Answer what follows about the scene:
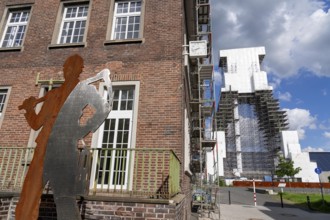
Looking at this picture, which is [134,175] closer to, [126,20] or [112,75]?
[112,75]

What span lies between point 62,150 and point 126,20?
6.40m

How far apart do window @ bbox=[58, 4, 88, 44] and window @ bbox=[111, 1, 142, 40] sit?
4.13 ft

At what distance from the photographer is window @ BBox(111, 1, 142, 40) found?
9094 millimetres

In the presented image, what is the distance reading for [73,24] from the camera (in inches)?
384

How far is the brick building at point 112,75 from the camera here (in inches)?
282

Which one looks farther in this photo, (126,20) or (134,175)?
(126,20)

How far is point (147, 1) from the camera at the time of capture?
9234 mm

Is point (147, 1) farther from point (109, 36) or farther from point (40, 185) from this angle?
point (40, 185)

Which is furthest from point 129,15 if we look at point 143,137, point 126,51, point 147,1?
point 143,137

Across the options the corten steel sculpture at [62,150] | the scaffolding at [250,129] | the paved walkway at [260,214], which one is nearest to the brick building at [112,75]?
the corten steel sculpture at [62,150]

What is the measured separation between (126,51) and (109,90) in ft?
14.4

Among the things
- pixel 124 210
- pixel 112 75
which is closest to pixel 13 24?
pixel 112 75

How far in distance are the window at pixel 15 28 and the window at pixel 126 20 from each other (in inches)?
153

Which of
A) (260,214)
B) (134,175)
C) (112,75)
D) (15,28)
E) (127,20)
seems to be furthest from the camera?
(260,214)
